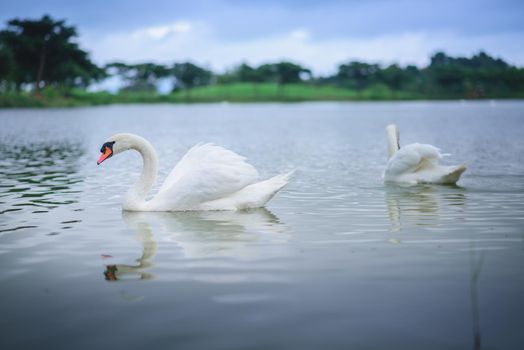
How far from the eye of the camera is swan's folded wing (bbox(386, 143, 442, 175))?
482 inches

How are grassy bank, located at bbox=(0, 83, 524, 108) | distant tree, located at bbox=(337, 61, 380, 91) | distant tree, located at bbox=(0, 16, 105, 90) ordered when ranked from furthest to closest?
distant tree, located at bbox=(337, 61, 380, 91) < grassy bank, located at bbox=(0, 83, 524, 108) < distant tree, located at bbox=(0, 16, 105, 90)

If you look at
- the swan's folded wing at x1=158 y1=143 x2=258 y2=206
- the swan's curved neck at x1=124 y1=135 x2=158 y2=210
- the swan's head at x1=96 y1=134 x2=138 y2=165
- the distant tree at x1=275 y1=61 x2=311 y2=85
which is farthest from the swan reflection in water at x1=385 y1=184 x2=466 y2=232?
the distant tree at x1=275 y1=61 x2=311 y2=85

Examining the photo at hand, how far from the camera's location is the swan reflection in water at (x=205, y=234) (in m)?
6.62

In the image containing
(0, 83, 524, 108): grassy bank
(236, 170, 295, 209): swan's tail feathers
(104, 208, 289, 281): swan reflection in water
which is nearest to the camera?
(104, 208, 289, 281): swan reflection in water

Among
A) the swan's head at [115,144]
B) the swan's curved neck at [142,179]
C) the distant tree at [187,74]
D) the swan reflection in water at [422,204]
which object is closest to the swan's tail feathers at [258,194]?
the swan's curved neck at [142,179]

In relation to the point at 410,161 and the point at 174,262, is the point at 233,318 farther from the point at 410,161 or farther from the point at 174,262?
the point at 410,161

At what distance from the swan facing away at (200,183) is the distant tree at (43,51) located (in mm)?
87738

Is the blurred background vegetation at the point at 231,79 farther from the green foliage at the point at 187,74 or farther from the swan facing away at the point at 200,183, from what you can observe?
the swan facing away at the point at 200,183

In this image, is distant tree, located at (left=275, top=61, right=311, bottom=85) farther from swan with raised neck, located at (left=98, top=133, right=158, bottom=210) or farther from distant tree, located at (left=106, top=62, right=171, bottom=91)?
swan with raised neck, located at (left=98, top=133, right=158, bottom=210)

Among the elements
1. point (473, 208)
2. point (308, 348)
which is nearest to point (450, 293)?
point (308, 348)

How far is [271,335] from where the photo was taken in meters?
4.53

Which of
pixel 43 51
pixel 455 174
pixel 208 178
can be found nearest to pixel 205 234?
pixel 208 178

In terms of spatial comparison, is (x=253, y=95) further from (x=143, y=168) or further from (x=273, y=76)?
(x=143, y=168)

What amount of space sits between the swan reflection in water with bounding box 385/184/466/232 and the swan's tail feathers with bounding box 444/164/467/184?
9.5 inches
